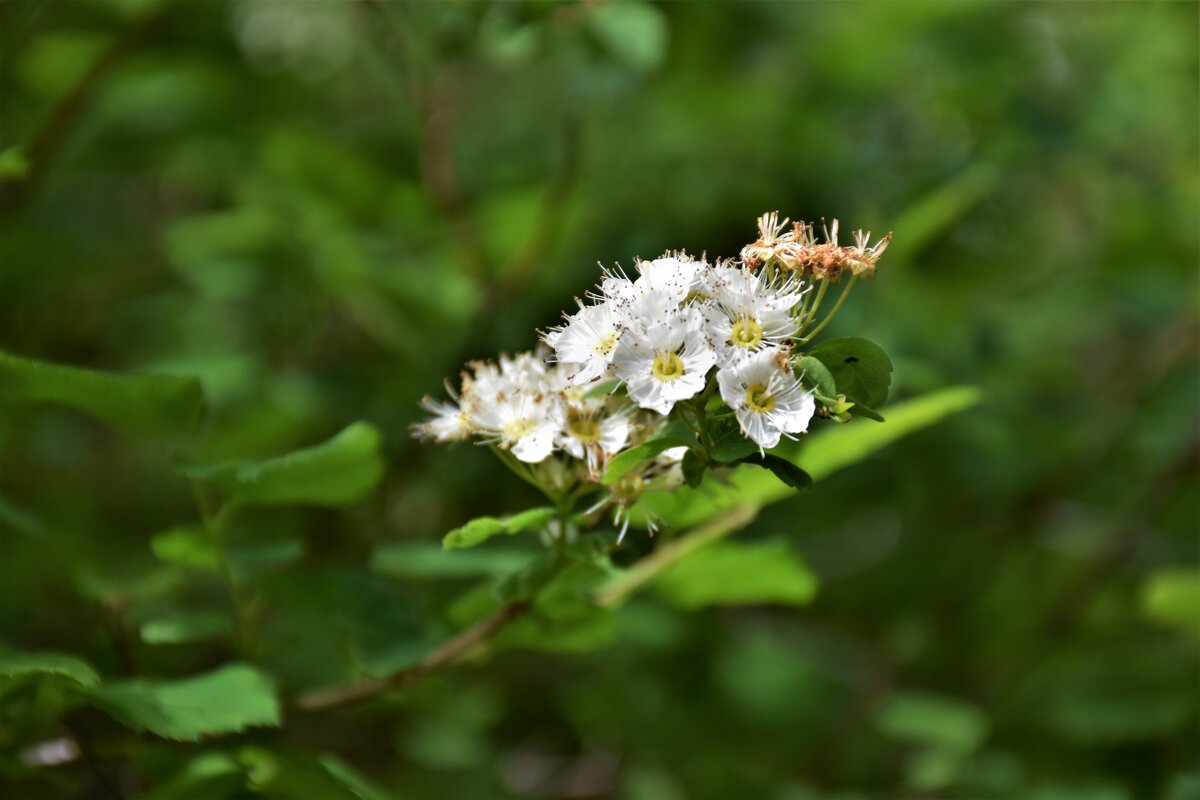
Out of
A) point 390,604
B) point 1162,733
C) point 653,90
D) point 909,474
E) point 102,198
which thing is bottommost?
point 390,604

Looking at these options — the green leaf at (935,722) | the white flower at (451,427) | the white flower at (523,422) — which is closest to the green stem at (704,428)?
the white flower at (523,422)

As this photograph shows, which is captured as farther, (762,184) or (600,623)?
(762,184)

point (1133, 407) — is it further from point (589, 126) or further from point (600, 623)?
point (600, 623)

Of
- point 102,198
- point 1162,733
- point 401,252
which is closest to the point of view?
point 1162,733

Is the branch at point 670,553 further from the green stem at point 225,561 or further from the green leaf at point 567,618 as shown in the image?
the green stem at point 225,561

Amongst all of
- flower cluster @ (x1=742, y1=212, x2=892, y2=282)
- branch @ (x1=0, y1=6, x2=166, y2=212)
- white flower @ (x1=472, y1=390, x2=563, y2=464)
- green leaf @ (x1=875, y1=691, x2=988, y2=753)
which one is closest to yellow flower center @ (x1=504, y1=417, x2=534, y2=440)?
white flower @ (x1=472, y1=390, x2=563, y2=464)

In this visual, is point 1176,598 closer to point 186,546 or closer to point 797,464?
point 797,464

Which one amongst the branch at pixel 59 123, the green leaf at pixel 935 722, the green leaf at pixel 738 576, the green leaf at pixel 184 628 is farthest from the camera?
the branch at pixel 59 123

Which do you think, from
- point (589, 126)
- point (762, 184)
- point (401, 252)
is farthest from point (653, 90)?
point (401, 252)
